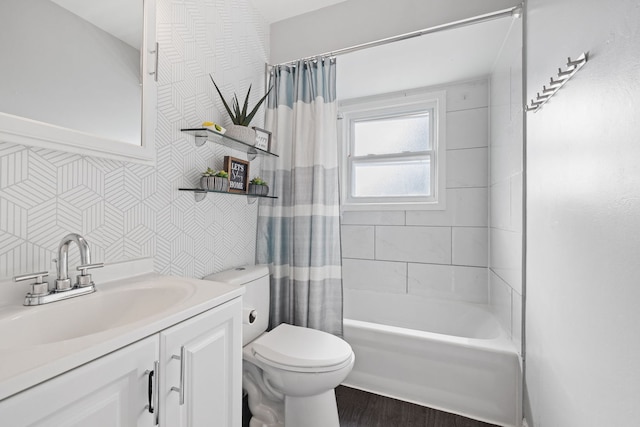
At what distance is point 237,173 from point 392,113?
1629 mm

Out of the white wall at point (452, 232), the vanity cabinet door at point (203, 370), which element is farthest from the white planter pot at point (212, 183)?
the white wall at point (452, 232)

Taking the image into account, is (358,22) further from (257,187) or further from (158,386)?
(158,386)

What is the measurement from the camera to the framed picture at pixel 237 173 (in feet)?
4.99

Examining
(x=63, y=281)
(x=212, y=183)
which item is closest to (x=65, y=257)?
(x=63, y=281)

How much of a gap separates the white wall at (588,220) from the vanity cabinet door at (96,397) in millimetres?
1101

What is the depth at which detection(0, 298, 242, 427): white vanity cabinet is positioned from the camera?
48 cm

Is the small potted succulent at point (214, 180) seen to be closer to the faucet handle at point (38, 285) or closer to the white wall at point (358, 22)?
the faucet handle at point (38, 285)

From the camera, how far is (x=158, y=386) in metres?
0.68

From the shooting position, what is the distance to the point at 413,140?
252 cm

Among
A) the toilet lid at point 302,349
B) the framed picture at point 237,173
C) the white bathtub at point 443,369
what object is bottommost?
the white bathtub at point 443,369

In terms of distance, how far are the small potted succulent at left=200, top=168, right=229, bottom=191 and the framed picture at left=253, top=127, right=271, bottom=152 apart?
323 mm

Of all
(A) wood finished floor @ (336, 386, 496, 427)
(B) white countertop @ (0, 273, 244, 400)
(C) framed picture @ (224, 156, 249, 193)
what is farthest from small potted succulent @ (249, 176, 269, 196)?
(A) wood finished floor @ (336, 386, 496, 427)

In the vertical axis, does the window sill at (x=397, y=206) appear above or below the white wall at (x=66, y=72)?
below

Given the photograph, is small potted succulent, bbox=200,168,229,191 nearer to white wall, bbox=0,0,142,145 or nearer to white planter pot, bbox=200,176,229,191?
white planter pot, bbox=200,176,229,191
